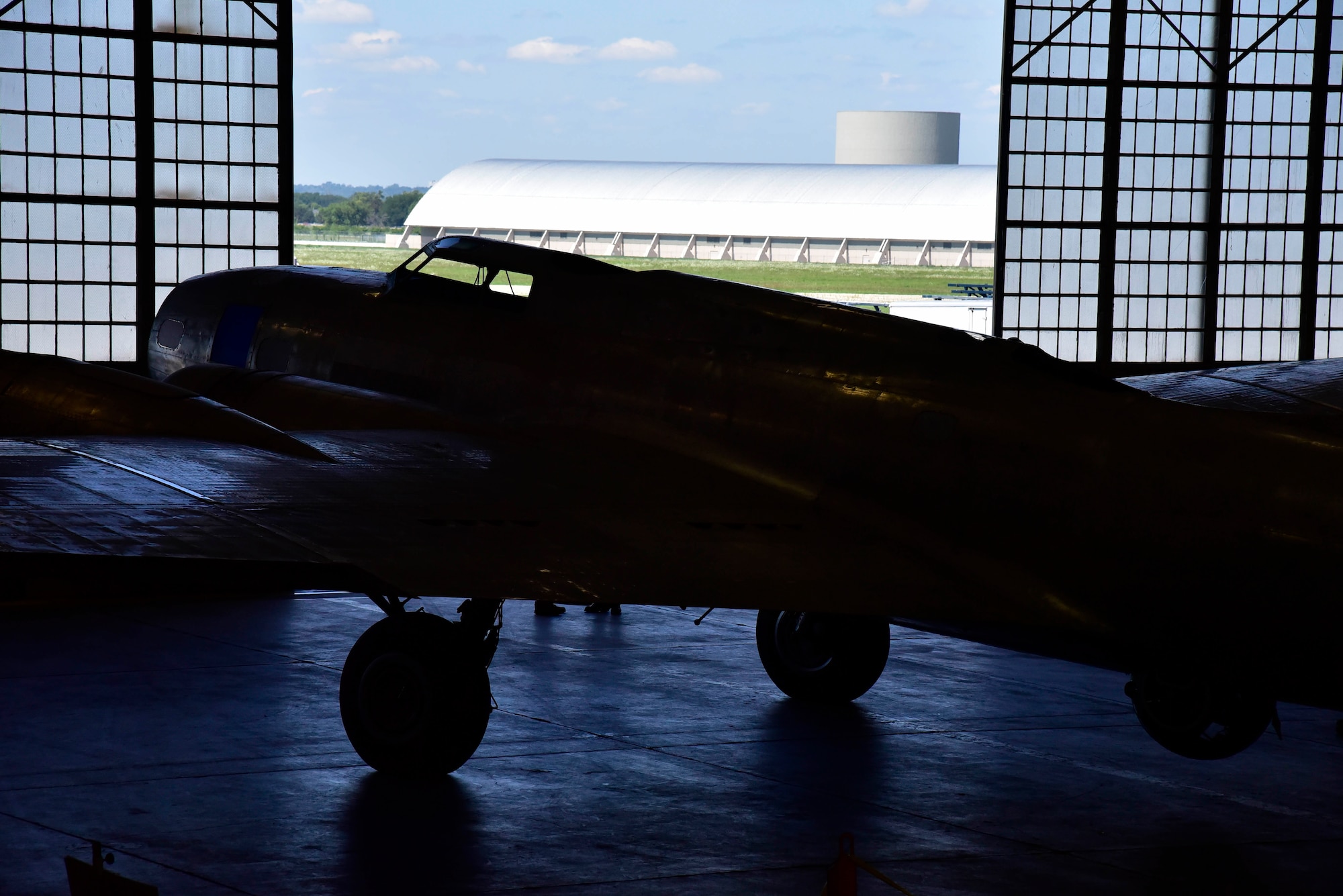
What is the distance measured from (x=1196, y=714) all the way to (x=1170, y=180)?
60.9 feet

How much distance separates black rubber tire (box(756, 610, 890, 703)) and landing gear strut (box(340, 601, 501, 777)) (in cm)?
336

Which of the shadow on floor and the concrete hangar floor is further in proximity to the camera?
the concrete hangar floor

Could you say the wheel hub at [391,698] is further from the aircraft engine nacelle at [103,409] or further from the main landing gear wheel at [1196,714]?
the main landing gear wheel at [1196,714]

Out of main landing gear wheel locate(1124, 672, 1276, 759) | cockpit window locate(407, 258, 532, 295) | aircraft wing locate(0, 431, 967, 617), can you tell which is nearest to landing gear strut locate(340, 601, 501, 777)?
aircraft wing locate(0, 431, 967, 617)

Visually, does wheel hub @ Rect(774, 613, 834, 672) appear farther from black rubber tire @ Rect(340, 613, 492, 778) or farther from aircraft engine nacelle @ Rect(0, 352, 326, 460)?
aircraft engine nacelle @ Rect(0, 352, 326, 460)

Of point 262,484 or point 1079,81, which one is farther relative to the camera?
point 1079,81

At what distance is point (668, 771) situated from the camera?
995cm

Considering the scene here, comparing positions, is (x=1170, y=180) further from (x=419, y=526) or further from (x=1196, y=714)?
(x=419, y=526)

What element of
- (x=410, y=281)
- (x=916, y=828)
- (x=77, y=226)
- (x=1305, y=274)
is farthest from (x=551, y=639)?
(x=1305, y=274)

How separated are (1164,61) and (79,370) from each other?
69.1 feet

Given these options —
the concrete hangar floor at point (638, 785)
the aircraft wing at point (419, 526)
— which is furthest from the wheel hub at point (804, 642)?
the aircraft wing at point (419, 526)

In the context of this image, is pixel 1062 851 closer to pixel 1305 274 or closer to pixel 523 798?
pixel 523 798

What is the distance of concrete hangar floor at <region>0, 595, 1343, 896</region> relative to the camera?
8008 mm

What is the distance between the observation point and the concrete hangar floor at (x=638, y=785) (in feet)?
26.3
